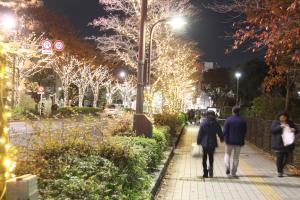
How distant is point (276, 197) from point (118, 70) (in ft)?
206

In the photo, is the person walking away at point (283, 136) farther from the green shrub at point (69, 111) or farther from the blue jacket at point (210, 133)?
the green shrub at point (69, 111)

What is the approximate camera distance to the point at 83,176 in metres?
5.71

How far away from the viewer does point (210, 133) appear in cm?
1148

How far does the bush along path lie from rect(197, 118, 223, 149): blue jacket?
3.16 m

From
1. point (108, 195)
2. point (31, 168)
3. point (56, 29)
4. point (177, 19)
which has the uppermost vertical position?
point (56, 29)

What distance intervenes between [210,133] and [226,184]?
4.61 ft

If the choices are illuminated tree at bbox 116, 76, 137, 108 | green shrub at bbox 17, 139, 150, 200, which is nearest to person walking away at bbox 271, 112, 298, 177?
green shrub at bbox 17, 139, 150, 200

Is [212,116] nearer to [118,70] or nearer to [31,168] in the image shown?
[31,168]

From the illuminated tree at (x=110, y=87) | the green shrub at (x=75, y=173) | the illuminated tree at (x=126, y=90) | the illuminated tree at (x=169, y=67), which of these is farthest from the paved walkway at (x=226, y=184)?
the illuminated tree at (x=126, y=90)

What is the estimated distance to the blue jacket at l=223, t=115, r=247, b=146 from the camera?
11.4 meters

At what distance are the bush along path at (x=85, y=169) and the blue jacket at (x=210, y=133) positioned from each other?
3.16 metres

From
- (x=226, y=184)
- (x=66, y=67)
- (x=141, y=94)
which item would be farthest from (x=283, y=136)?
(x=66, y=67)

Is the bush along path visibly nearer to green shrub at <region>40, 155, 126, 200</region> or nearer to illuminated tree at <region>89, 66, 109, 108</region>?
green shrub at <region>40, 155, 126, 200</region>

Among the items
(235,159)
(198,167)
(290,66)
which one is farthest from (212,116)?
(290,66)
